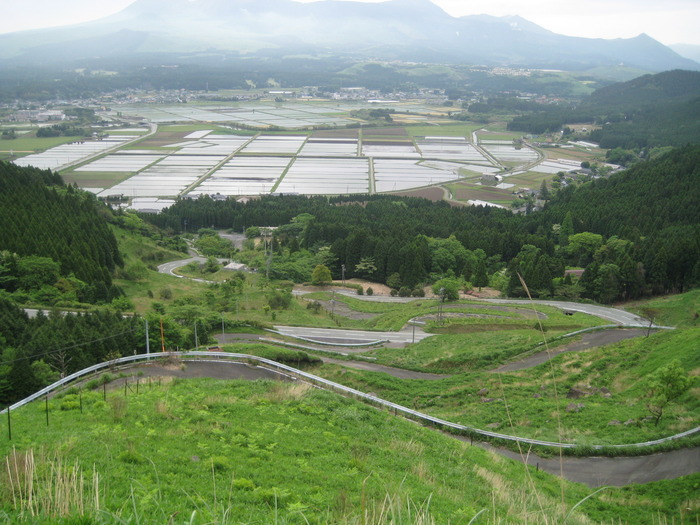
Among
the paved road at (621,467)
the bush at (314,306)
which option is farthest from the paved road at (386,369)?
the bush at (314,306)

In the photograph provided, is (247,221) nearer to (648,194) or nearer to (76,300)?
(76,300)

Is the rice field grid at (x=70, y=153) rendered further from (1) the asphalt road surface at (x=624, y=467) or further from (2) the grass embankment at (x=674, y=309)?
(1) the asphalt road surface at (x=624, y=467)

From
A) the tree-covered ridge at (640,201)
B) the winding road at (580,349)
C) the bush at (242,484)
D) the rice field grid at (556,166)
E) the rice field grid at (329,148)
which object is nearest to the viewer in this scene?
the bush at (242,484)

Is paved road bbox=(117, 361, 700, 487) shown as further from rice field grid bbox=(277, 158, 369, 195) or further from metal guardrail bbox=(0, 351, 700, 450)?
rice field grid bbox=(277, 158, 369, 195)

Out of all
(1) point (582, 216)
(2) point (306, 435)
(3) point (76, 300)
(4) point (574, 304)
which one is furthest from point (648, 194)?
(2) point (306, 435)

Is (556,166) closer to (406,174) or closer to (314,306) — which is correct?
(406,174)


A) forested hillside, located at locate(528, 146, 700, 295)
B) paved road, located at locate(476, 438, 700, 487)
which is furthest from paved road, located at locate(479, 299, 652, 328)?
paved road, located at locate(476, 438, 700, 487)
